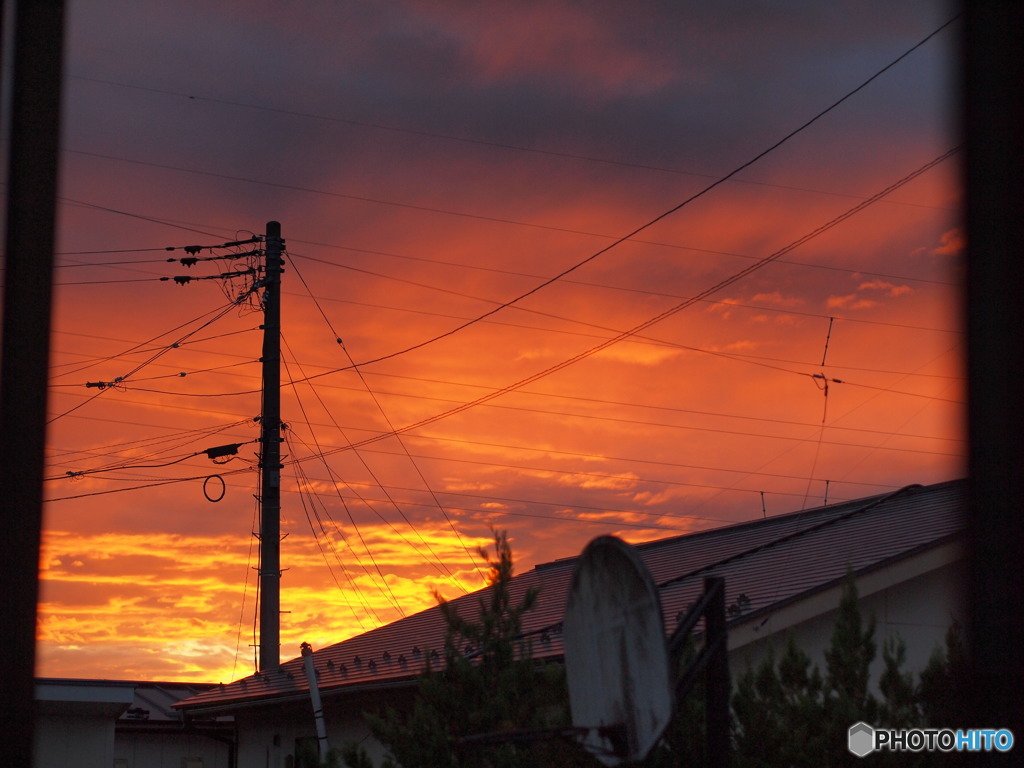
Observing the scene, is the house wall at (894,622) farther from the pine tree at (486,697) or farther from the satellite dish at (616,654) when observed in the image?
the satellite dish at (616,654)

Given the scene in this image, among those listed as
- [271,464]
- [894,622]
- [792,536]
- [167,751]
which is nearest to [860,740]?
[894,622]

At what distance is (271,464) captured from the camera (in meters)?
21.9

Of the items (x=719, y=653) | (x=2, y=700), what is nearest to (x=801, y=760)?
(x=719, y=653)

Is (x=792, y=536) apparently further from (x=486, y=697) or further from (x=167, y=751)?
(x=167, y=751)

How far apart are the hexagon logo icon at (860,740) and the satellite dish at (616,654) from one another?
9.45 ft

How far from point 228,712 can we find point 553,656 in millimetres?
9791

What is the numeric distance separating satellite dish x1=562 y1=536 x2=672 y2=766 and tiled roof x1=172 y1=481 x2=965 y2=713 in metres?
4.14

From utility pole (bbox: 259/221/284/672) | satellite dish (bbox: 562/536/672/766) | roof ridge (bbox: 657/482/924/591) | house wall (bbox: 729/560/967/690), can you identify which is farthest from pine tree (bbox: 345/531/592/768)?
utility pole (bbox: 259/221/284/672)

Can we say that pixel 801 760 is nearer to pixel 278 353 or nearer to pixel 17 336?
pixel 17 336

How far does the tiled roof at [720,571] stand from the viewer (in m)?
13.1

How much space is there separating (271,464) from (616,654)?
16.4m

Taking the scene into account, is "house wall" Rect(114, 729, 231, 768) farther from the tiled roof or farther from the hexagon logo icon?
the hexagon logo icon

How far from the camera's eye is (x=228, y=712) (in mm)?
20000

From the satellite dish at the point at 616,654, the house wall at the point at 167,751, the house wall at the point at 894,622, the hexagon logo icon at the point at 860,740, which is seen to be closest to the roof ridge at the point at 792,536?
the house wall at the point at 894,622
